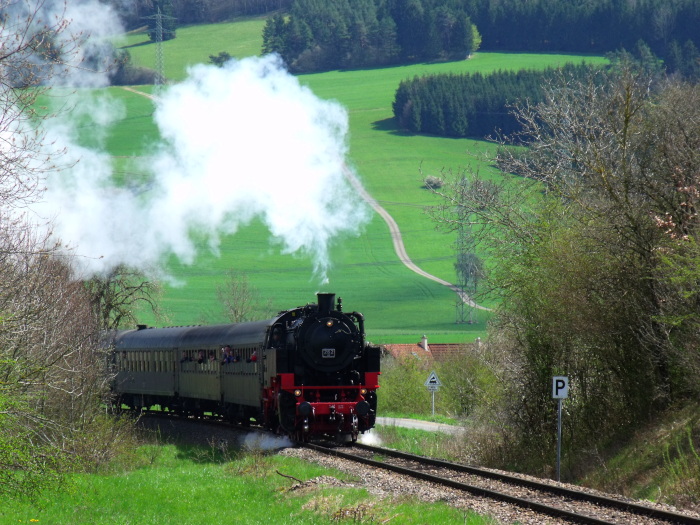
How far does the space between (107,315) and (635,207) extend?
1264 inches

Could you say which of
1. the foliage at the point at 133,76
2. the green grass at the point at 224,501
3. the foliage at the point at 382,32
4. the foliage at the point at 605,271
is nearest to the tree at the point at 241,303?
the foliage at the point at 133,76

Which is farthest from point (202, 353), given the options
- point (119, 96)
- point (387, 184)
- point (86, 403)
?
point (119, 96)

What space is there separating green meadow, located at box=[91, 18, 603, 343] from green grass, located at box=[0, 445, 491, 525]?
33902 mm

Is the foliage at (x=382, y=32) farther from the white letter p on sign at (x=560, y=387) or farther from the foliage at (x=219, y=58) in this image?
the white letter p on sign at (x=560, y=387)

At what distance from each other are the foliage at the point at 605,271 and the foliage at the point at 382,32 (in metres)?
131

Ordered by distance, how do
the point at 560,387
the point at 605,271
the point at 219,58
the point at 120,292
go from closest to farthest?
the point at 560,387
the point at 605,271
the point at 120,292
the point at 219,58

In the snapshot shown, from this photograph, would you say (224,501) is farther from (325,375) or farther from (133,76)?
(133,76)

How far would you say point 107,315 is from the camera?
46375mm

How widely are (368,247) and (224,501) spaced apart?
8784 cm

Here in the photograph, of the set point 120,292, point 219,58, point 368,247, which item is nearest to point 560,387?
point 120,292

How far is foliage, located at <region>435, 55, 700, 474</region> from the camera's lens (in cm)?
1884

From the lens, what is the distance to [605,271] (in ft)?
64.7

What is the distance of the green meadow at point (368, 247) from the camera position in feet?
283

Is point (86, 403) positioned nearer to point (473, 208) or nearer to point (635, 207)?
point (473, 208)
